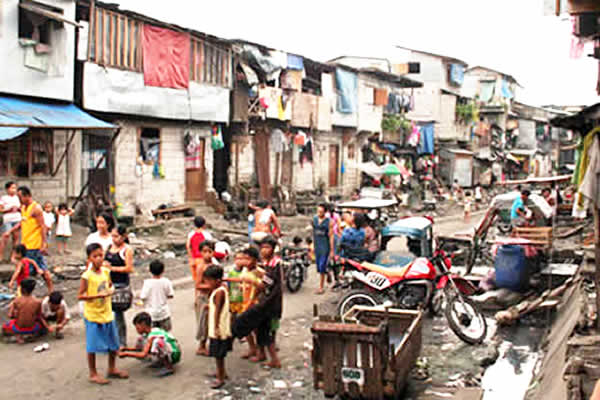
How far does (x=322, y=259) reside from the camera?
38.1ft

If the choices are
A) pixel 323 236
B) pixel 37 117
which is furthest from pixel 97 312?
pixel 37 117

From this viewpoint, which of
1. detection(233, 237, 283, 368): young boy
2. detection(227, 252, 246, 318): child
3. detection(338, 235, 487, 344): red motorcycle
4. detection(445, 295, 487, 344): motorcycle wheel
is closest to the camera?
detection(233, 237, 283, 368): young boy

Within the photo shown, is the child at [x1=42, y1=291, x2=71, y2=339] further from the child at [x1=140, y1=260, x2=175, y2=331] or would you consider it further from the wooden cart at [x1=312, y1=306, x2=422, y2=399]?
the wooden cart at [x1=312, y1=306, x2=422, y2=399]

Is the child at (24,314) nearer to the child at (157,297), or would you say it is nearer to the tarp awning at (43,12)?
the child at (157,297)

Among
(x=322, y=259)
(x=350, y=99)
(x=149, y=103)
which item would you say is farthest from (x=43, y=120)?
(x=350, y=99)

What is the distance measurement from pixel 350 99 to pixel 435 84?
1445 centimetres

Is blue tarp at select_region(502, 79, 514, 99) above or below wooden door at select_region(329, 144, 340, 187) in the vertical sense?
above

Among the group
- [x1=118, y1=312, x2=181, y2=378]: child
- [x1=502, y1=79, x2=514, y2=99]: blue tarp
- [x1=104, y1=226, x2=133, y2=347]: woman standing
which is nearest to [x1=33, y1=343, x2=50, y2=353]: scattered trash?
[x1=104, y1=226, x2=133, y2=347]: woman standing

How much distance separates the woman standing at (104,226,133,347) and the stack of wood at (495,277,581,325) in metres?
5.65

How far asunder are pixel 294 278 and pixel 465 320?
3.93 m

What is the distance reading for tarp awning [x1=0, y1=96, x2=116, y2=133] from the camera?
40.7ft

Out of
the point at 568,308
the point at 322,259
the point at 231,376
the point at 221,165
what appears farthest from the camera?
the point at 221,165

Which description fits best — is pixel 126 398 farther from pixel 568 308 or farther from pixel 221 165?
pixel 221 165

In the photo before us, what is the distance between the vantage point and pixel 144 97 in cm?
1809
